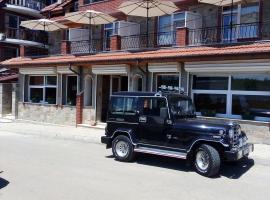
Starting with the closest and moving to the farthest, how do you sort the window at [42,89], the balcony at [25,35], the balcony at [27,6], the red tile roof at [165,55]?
1. the red tile roof at [165,55]
2. the window at [42,89]
3. the balcony at [25,35]
4. the balcony at [27,6]

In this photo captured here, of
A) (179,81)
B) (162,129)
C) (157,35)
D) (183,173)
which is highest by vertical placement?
(157,35)

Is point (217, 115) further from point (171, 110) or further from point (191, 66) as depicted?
point (171, 110)

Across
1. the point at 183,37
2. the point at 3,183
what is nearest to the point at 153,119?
the point at 3,183

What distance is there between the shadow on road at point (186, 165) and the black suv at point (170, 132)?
0.41 m

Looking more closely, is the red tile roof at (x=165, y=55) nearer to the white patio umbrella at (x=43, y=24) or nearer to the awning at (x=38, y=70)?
the awning at (x=38, y=70)

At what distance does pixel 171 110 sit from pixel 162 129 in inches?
22.5

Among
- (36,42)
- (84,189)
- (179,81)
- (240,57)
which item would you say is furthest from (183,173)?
(36,42)

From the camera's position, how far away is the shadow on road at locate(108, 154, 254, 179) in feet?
32.9

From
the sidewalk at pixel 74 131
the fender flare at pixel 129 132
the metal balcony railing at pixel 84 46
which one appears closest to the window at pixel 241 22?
the sidewalk at pixel 74 131

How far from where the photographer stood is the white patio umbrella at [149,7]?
57.3 feet

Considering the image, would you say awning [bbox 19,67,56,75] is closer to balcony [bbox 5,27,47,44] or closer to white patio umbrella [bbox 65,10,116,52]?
white patio umbrella [bbox 65,10,116,52]

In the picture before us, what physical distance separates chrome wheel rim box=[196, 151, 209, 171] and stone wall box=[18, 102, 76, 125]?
37.7ft

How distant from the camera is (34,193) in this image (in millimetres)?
7594

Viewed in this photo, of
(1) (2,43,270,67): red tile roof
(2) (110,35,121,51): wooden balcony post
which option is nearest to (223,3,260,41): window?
(1) (2,43,270,67): red tile roof
